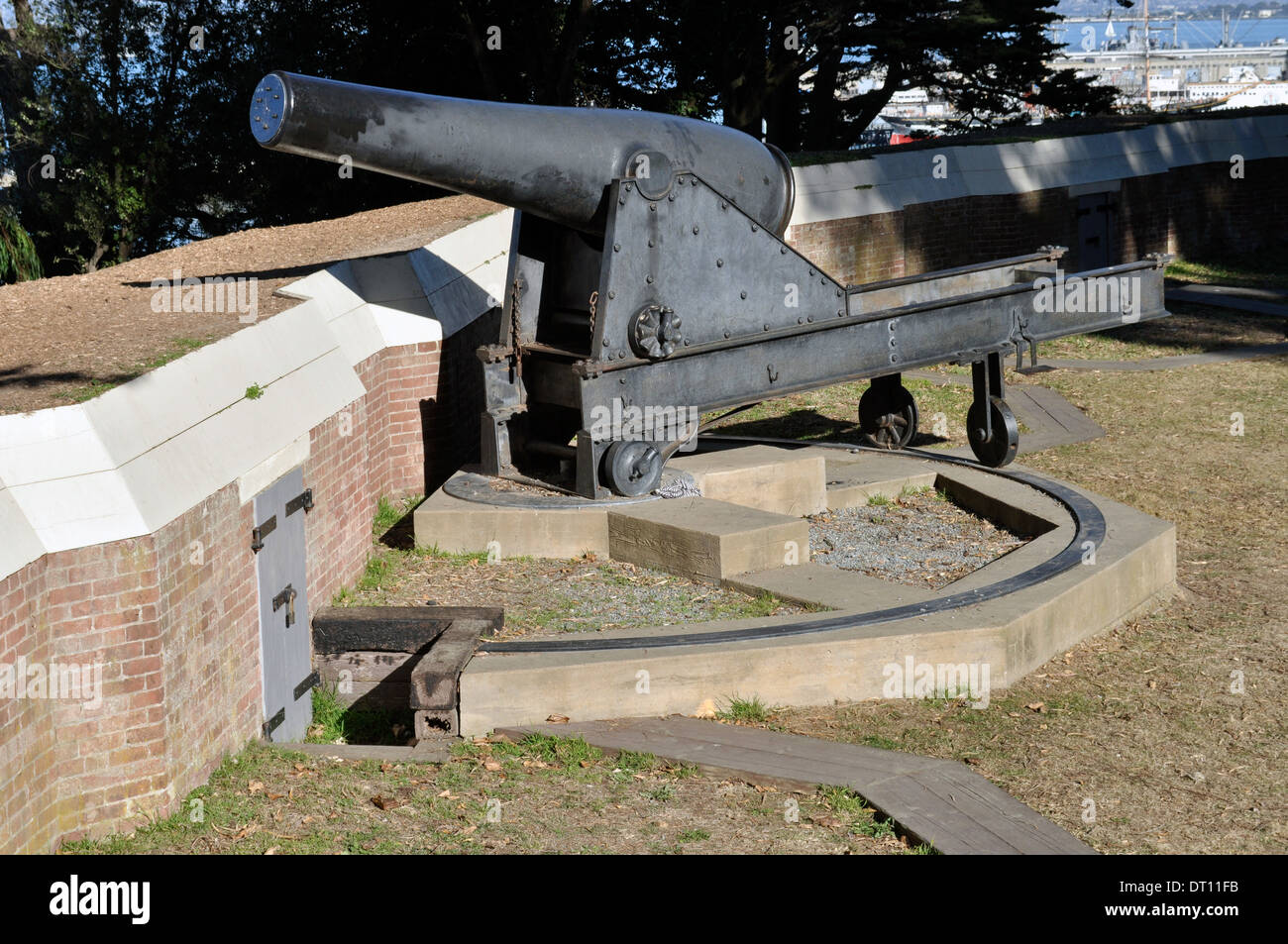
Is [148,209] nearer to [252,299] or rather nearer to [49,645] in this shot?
[252,299]

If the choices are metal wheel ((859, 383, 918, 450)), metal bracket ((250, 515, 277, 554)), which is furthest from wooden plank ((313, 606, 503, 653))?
metal wheel ((859, 383, 918, 450))

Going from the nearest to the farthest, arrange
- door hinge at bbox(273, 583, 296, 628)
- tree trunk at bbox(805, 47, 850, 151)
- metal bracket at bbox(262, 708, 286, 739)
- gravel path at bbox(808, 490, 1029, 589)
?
metal bracket at bbox(262, 708, 286, 739) < door hinge at bbox(273, 583, 296, 628) < gravel path at bbox(808, 490, 1029, 589) < tree trunk at bbox(805, 47, 850, 151)

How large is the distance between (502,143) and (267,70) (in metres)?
14.9

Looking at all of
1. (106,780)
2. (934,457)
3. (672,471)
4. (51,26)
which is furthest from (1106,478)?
(51,26)

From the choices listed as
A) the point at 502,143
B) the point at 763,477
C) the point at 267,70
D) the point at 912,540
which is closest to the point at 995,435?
the point at 912,540

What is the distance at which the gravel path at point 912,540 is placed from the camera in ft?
27.6

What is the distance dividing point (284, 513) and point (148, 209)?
16261 millimetres

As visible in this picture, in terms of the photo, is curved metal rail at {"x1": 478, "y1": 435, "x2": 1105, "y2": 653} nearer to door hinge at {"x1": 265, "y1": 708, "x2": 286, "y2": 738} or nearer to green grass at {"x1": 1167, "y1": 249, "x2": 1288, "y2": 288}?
door hinge at {"x1": 265, "y1": 708, "x2": 286, "y2": 738}

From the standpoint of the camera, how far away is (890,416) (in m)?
11.2

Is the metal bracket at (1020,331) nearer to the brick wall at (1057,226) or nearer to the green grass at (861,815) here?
the green grass at (861,815)

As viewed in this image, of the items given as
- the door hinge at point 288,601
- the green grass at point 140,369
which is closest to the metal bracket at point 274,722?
the door hinge at point 288,601

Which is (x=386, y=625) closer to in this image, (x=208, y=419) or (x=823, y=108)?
(x=208, y=419)

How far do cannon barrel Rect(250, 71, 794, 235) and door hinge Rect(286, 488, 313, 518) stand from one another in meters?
1.66

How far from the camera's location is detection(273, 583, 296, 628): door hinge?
22.5 ft
